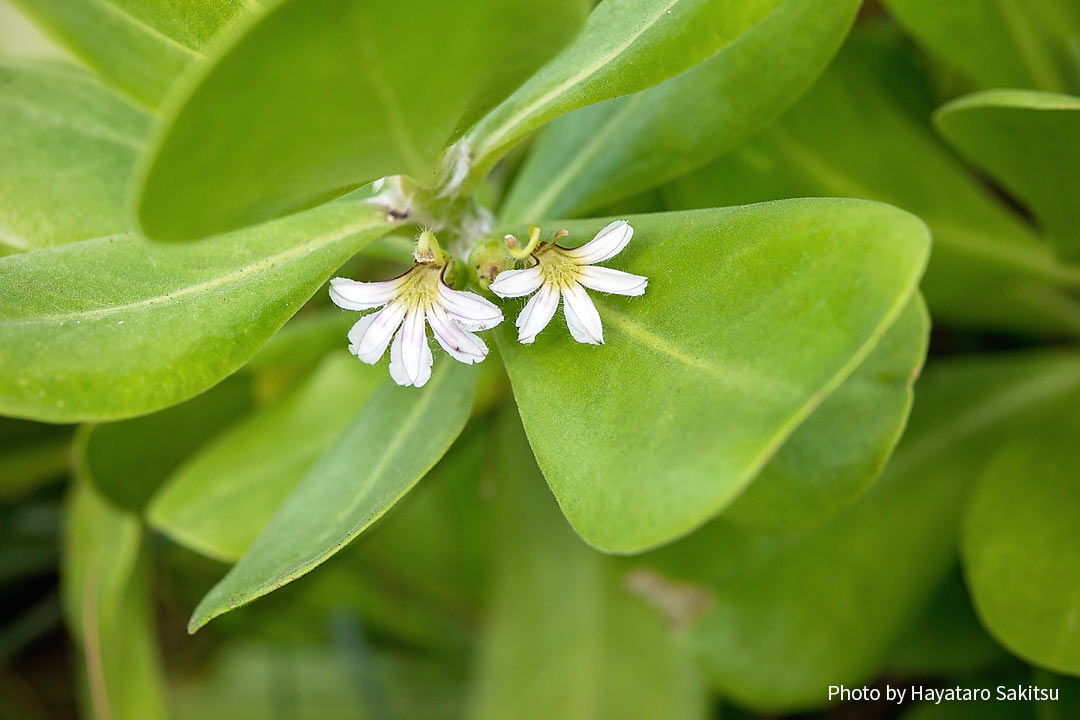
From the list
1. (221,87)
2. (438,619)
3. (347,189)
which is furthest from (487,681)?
(221,87)

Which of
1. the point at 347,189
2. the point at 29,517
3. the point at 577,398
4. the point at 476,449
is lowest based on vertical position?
the point at 476,449

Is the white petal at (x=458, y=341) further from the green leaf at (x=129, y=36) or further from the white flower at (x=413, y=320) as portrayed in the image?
the green leaf at (x=129, y=36)

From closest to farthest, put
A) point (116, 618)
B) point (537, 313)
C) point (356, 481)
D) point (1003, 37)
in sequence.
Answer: point (537, 313), point (356, 481), point (1003, 37), point (116, 618)

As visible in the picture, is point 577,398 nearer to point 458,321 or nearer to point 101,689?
point 458,321

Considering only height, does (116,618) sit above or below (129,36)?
below

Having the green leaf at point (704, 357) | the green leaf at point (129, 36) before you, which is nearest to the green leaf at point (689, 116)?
the green leaf at point (704, 357)

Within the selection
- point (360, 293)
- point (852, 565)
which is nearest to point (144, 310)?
point (360, 293)

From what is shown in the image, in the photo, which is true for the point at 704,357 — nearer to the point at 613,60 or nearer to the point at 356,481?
the point at 613,60
